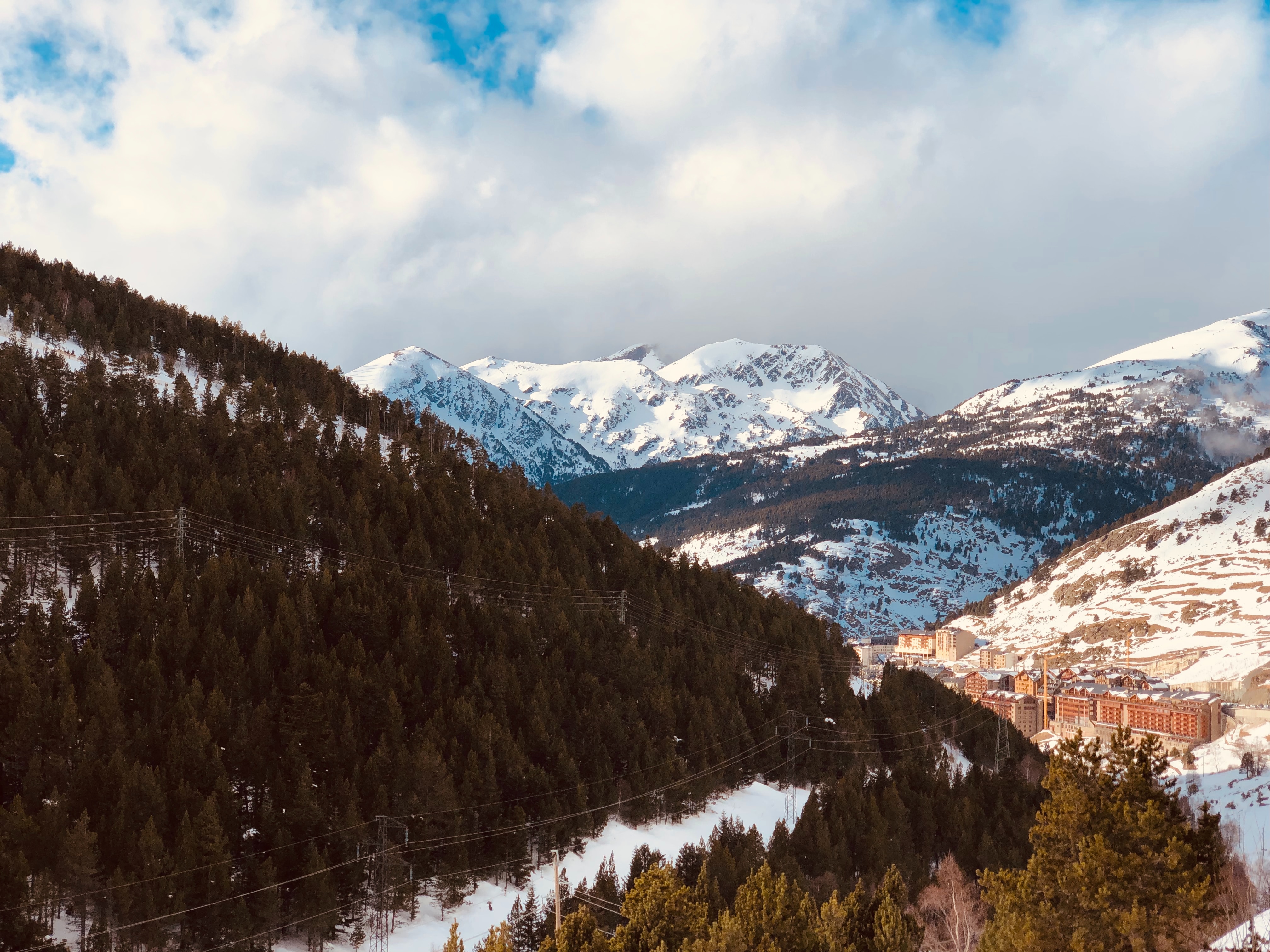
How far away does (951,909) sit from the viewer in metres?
67.4

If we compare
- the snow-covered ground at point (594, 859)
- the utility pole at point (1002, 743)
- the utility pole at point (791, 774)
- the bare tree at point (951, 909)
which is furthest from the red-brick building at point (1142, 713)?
the bare tree at point (951, 909)

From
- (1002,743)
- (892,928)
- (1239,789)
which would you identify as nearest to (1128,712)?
(1239,789)

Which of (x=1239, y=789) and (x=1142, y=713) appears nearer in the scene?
(x=1239, y=789)

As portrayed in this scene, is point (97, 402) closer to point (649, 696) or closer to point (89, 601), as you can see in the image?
point (89, 601)

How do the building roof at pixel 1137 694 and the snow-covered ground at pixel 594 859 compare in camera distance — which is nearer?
the snow-covered ground at pixel 594 859

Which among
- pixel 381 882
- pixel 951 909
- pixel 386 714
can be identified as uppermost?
pixel 386 714

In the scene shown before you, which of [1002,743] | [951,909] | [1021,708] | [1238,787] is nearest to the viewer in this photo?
[951,909]

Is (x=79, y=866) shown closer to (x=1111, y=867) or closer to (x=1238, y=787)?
(x=1111, y=867)

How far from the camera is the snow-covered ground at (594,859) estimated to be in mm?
55938

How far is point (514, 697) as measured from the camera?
250 feet

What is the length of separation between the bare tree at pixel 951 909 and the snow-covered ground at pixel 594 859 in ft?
42.5

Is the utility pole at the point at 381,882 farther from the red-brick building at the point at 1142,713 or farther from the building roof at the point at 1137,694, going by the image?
the building roof at the point at 1137,694

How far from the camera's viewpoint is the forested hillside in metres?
52.0

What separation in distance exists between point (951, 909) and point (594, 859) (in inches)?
954
